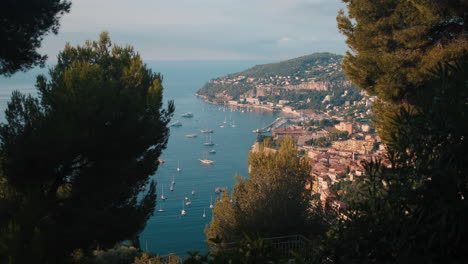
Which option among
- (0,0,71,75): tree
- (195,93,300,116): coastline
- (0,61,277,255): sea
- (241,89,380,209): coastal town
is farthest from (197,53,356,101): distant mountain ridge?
(0,0,71,75): tree

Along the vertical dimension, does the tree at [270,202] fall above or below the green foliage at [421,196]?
below

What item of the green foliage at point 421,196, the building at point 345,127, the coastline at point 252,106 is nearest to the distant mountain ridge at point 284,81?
the coastline at point 252,106

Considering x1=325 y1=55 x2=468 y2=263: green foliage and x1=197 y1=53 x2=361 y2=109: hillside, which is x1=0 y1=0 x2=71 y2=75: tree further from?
x1=197 y1=53 x2=361 y2=109: hillside

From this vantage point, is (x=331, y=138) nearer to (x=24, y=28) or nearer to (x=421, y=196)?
(x=24, y=28)

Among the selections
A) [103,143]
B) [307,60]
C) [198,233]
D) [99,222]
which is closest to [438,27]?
[103,143]

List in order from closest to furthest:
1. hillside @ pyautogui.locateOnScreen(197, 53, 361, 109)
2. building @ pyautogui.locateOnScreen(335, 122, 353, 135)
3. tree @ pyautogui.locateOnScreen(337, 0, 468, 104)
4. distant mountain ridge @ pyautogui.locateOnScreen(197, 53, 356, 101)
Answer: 1. tree @ pyautogui.locateOnScreen(337, 0, 468, 104)
2. building @ pyautogui.locateOnScreen(335, 122, 353, 135)
3. hillside @ pyautogui.locateOnScreen(197, 53, 361, 109)
4. distant mountain ridge @ pyautogui.locateOnScreen(197, 53, 356, 101)

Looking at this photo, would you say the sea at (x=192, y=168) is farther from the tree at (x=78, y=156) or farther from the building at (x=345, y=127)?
the building at (x=345, y=127)
